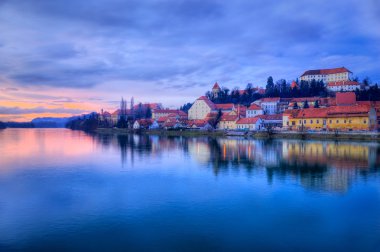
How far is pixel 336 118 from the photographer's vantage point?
25.3 m

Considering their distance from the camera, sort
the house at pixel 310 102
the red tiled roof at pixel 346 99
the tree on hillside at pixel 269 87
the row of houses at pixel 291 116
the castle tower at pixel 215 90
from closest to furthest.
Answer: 1. the row of houses at pixel 291 116
2. the red tiled roof at pixel 346 99
3. the house at pixel 310 102
4. the tree on hillside at pixel 269 87
5. the castle tower at pixel 215 90

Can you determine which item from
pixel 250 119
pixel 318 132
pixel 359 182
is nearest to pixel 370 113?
pixel 318 132

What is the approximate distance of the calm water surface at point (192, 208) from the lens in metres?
4.66

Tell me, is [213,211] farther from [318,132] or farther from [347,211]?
[318,132]

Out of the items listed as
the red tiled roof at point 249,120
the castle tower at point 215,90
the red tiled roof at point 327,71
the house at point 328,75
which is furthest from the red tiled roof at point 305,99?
the castle tower at point 215,90

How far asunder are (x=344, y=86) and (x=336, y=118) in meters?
20.3

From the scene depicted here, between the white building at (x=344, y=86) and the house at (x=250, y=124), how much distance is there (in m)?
17.6

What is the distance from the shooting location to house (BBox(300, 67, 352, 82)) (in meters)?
47.4

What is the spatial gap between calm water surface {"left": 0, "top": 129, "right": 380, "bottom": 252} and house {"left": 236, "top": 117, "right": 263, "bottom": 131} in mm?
20572

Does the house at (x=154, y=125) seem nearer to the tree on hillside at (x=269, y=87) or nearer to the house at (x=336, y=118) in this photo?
the tree on hillside at (x=269, y=87)

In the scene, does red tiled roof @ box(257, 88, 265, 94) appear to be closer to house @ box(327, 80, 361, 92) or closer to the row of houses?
the row of houses

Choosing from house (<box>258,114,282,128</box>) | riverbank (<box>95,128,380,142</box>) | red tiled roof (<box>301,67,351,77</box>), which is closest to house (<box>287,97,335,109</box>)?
house (<box>258,114,282,128</box>)

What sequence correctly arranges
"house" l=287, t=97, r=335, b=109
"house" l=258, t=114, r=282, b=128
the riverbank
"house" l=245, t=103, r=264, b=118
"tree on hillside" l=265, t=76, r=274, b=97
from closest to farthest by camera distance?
the riverbank < "house" l=258, t=114, r=282, b=128 < "house" l=287, t=97, r=335, b=109 < "house" l=245, t=103, r=264, b=118 < "tree on hillside" l=265, t=76, r=274, b=97

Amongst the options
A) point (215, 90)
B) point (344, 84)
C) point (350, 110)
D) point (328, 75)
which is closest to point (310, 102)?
point (344, 84)
